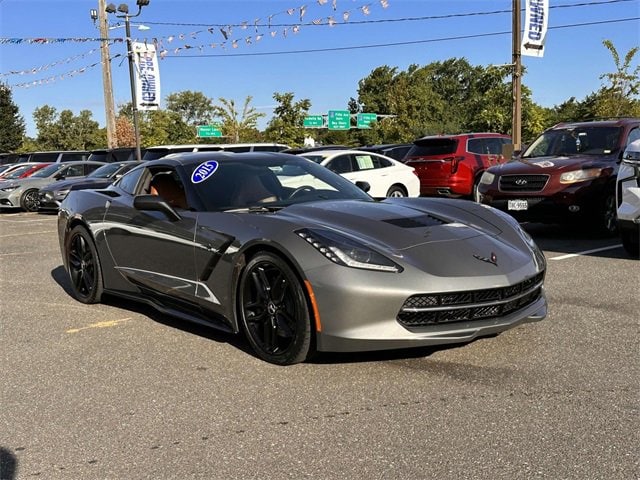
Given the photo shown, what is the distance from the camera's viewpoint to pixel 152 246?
4762mm

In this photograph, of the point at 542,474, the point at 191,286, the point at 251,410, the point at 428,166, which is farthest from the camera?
the point at 428,166

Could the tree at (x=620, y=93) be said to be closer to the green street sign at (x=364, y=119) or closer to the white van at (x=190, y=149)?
the white van at (x=190, y=149)

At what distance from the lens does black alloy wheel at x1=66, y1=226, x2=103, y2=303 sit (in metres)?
5.59

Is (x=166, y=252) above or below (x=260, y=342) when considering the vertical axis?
above

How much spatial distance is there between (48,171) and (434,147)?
1164 centimetres

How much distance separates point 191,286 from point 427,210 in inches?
69.0

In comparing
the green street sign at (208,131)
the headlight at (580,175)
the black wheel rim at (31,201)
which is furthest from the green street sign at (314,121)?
the headlight at (580,175)

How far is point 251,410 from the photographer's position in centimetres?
325

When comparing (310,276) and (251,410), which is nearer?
(251,410)

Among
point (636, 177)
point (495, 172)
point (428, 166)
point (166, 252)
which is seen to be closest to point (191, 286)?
point (166, 252)

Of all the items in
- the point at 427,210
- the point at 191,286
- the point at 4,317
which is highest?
the point at 427,210

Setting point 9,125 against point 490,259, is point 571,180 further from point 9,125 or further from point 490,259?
point 9,125

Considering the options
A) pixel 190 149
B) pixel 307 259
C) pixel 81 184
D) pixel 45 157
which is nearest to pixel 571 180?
pixel 307 259

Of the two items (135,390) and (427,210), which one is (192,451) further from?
(427,210)
